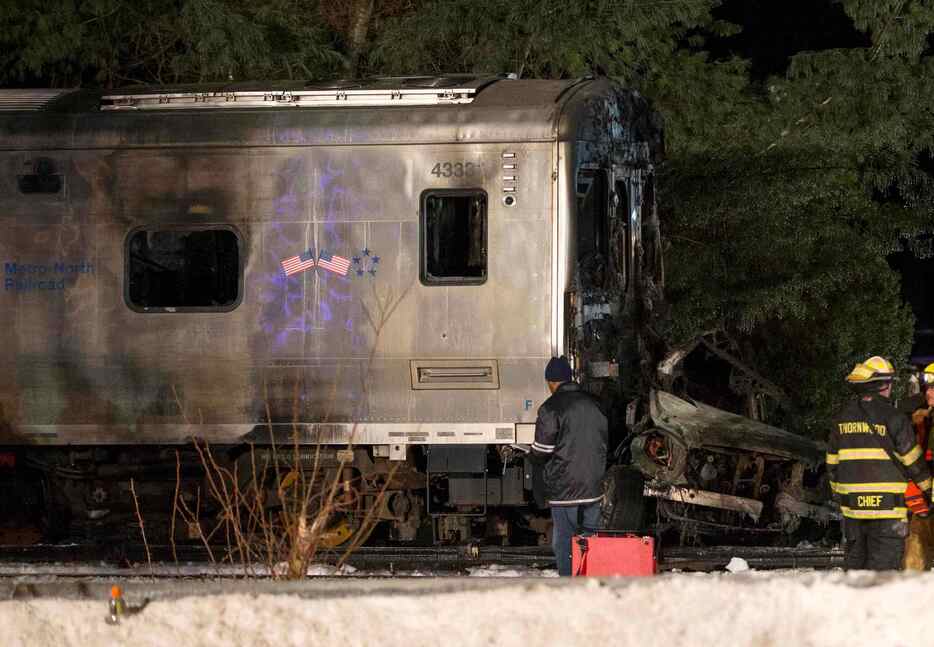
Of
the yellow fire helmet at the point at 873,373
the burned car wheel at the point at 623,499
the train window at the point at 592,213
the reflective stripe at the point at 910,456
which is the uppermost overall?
the train window at the point at 592,213

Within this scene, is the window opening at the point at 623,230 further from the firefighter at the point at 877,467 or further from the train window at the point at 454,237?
the firefighter at the point at 877,467

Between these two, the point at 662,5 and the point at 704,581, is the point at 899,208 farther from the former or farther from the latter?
the point at 704,581

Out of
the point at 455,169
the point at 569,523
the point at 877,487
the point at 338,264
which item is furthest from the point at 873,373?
the point at 338,264

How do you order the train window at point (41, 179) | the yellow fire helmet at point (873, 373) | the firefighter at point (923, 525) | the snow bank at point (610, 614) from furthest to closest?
the train window at point (41, 179) → the firefighter at point (923, 525) → the yellow fire helmet at point (873, 373) → the snow bank at point (610, 614)

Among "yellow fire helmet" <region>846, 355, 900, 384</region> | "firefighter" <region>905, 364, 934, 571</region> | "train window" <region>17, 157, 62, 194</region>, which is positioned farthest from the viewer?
"train window" <region>17, 157, 62, 194</region>

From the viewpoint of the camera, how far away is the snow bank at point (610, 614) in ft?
21.6

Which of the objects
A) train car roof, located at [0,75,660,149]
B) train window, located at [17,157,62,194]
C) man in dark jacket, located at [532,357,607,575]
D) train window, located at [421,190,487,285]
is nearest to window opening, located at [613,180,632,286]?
train car roof, located at [0,75,660,149]

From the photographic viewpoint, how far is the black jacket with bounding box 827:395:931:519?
8.91m

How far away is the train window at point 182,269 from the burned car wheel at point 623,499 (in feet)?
9.85

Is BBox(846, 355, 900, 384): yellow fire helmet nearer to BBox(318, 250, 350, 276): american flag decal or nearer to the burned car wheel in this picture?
the burned car wheel

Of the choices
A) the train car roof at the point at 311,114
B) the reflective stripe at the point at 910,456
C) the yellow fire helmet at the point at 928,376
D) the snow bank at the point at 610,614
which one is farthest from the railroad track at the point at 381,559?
the snow bank at the point at 610,614

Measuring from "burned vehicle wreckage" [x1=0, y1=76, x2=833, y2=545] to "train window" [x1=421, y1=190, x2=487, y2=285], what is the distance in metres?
0.02

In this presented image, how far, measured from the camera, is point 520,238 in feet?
36.6

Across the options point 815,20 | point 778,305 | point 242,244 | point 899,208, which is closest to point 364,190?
point 242,244
